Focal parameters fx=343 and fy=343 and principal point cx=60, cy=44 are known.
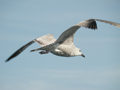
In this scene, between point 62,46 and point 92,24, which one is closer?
point 92,24

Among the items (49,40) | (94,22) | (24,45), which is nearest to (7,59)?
(24,45)

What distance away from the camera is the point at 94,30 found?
16953 millimetres

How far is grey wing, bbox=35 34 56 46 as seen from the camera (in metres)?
20.4

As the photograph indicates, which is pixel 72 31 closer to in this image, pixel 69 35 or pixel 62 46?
pixel 69 35

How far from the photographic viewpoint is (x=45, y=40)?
2092 centimetres

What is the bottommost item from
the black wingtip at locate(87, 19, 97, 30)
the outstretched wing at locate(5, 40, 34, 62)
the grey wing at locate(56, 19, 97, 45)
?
the outstretched wing at locate(5, 40, 34, 62)

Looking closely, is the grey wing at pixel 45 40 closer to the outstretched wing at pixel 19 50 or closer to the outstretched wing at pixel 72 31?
the outstretched wing at pixel 19 50

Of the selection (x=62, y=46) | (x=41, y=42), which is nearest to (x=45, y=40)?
(x=41, y=42)

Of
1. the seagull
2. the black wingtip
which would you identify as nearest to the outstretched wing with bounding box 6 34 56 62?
the seagull

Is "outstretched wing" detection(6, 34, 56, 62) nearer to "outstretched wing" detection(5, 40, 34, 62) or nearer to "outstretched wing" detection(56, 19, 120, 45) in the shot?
"outstretched wing" detection(5, 40, 34, 62)

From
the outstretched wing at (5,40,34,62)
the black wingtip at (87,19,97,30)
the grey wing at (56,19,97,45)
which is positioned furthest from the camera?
the outstretched wing at (5,40,34,62)

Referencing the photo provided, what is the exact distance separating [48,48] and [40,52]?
0.50 m

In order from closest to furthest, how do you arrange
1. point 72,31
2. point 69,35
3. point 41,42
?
point 72,31 → point 69,35 → point 41,42

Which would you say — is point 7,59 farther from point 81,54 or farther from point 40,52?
point 81,54
